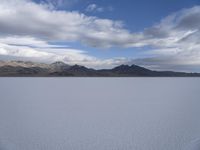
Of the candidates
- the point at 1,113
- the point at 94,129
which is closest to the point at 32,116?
the point at 1,113

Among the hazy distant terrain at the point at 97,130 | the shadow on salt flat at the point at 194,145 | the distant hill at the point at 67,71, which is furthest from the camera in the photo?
the distant hill at the point at 67,71

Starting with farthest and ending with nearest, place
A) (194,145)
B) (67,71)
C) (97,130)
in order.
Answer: (67,71)
(97,130)
(194,145)

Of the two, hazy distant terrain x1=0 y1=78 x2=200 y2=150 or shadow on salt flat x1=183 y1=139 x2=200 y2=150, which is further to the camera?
hazy distant terrain x1=0 y1=78 x2=200 y2=150

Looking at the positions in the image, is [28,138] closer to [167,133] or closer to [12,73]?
[167,133]

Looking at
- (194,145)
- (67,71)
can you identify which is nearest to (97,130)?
(194,145)

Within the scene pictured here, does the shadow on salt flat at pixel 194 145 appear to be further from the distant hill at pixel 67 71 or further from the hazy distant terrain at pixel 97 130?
the distant hill at pixel 67 71

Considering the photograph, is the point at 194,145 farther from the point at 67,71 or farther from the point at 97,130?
the point at 67,71

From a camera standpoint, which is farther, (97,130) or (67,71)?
(67,71)

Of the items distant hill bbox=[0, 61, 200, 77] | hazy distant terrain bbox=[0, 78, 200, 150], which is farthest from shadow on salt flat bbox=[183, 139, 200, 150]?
distant hill bbox=[0, 61, 200, 77]

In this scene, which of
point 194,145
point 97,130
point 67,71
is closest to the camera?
point 194,145

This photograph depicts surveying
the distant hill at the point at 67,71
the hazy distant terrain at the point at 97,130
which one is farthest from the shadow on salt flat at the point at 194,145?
the distant hill at the point at 67,71

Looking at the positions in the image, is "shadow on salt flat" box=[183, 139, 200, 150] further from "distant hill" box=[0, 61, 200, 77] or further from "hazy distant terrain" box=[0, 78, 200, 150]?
"distant hill" box=[0, 61, 200, 77]

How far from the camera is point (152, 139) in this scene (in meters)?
6.79

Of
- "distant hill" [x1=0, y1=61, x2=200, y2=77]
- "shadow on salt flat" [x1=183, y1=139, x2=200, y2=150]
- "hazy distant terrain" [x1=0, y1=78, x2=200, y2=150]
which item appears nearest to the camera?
"shadow on salt flat" [x1=183, y1=139, x2=200, y2=150]
